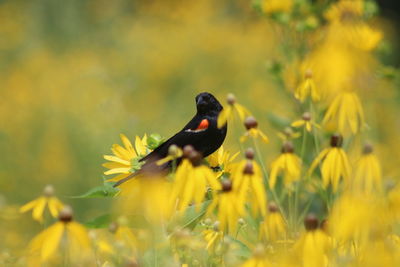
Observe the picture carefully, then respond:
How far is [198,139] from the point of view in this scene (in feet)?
3.97

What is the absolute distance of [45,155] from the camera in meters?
3.60

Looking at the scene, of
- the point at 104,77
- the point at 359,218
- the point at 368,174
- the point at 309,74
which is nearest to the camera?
the point at 359,218

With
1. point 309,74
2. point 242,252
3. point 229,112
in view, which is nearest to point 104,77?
point 309,74

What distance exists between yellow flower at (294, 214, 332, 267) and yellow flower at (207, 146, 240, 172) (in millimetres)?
278

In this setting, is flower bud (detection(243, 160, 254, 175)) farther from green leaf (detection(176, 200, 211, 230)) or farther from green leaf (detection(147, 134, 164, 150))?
green leaf (detection(147, 134, 164, 150))

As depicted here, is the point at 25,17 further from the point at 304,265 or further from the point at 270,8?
the point at 304,265

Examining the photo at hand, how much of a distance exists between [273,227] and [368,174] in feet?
0.64

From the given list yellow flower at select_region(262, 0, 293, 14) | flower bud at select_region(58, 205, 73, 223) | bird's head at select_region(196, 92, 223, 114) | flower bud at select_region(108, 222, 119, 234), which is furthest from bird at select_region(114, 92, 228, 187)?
yellow flower at select_region(262, 0, 293, 14)

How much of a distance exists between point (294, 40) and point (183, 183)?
1.51 meters

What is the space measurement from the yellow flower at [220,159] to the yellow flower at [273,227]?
109 millimetres

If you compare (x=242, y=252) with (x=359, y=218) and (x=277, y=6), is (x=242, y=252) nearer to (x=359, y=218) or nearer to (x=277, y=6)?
(x=359, y=218)

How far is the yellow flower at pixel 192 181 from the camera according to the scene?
98 cm

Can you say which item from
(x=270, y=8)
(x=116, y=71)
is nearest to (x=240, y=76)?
(x=116, y=71)

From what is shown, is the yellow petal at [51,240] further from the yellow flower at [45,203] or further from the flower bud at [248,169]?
the flower bud at [248,169]
